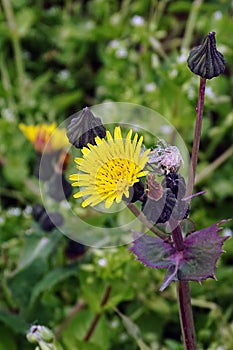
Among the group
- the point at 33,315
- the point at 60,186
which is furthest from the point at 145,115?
the point at 33,315

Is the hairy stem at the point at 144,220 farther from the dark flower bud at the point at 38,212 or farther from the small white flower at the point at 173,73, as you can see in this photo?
the small white flower at the point at 173,73

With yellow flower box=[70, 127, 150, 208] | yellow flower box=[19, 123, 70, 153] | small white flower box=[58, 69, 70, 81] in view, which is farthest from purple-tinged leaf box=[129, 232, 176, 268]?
small white flower box=[58, 69, 70, 81]

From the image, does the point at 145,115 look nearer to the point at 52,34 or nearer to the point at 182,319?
the point at 52,34

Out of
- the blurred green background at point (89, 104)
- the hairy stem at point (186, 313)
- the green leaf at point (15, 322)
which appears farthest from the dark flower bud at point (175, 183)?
the green leaf at point (15, 322)

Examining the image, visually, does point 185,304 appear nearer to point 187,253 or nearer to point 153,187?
point 187,253

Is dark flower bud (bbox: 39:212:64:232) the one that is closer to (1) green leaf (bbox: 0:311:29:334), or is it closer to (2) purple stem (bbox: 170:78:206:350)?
(1) green leaf (bbox: 0:311:29:334)
